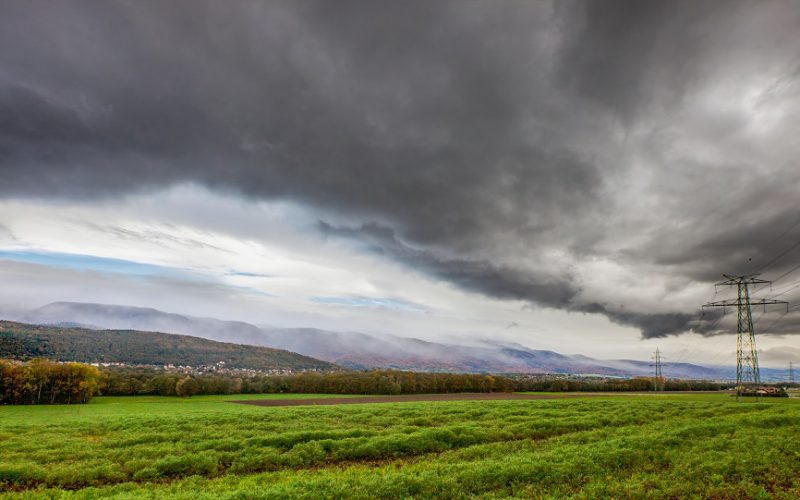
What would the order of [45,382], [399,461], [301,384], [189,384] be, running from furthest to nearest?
1. [301,384]
2. [189,384]
3. [45,382]
4. [399,461]

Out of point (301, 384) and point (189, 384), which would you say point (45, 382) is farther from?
point (301, 384)

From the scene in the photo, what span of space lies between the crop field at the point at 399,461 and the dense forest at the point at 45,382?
246 feet

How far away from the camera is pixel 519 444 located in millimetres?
26891

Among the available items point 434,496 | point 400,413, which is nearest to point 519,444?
point 434,496

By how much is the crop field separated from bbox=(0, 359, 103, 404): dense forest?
246 feet

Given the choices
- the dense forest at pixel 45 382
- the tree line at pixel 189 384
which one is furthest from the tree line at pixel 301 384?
the dense forest at pixel 45 382

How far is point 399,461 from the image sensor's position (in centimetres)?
2327

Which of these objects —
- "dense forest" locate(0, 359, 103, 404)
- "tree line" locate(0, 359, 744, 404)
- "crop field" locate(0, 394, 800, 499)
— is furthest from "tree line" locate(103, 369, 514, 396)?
"crop field" locate(0, 394, 800, 499)

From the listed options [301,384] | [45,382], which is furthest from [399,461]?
[301,384]

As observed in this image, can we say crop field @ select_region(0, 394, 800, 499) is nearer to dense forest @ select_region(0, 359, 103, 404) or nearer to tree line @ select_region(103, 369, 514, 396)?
dense forest @ select_region(0, 359, 103, 404)

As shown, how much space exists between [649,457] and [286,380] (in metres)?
126

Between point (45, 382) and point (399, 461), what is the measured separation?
111 m

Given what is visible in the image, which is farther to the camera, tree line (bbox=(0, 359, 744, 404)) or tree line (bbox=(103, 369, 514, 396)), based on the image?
tree line (bbox=(103, 369, 514, 396))

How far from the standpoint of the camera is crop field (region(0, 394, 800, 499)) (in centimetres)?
1705
